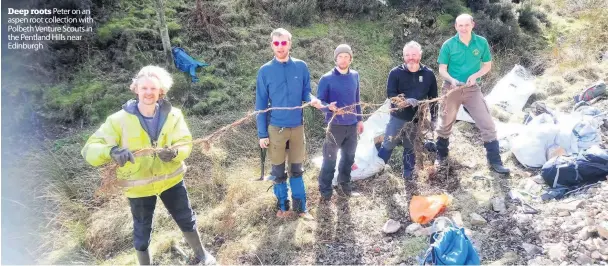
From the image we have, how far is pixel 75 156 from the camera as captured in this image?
18.6ft

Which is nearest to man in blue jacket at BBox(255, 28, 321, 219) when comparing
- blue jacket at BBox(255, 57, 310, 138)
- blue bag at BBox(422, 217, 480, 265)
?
blue jacket at BBox(255, 57, 310, 138)

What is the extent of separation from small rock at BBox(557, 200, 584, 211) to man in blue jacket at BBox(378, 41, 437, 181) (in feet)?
4.76

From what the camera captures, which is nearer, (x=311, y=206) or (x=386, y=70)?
(x=311, y=206)

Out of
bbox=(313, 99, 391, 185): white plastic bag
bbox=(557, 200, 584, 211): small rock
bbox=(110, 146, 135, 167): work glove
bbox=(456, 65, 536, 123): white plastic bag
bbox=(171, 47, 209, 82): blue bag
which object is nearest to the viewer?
bbox=(110, 146, 135, 167): work glove

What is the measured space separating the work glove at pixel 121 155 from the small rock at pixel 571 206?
3.66 meters

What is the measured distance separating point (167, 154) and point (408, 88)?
245 centimetres

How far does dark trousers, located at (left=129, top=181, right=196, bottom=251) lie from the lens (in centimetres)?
327

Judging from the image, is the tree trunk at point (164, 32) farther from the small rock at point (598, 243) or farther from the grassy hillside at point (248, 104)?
the small rock at point (598, 243)

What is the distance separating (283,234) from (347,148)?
1034mm

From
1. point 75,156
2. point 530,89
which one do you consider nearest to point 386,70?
point 530,89

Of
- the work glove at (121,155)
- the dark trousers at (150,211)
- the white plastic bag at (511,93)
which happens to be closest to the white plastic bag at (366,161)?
the white plastic bag at (511,93)

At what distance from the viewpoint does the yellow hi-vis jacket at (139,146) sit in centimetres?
302

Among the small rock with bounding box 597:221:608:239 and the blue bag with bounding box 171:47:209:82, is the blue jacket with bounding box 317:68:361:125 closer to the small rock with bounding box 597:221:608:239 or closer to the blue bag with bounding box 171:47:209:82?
the small rock with bounding box 597:221:608:239

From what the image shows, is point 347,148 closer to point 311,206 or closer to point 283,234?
point 311,206
